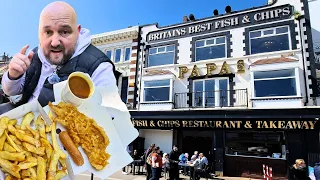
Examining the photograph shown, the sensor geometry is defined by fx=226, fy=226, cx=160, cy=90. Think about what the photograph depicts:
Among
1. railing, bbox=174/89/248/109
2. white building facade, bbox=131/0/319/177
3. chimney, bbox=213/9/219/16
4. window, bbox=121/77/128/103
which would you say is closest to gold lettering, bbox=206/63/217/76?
white building facade, bbox=131/0/319/177

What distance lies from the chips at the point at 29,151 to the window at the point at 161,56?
46.1 ft

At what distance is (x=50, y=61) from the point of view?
9.60ft

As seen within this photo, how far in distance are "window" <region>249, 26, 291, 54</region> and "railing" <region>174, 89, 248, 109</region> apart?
9.21ft

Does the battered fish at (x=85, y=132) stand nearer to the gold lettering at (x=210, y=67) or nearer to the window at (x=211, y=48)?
the gold lettering at (x=210, y=67)

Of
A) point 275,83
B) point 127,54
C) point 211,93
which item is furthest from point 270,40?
point 127,54

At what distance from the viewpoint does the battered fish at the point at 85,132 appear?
96.0 inches

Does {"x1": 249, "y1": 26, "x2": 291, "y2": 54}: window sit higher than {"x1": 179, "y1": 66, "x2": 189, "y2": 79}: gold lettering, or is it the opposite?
{"x1": 249, "y1": 26, "x2": 291, "y2": 54}: window

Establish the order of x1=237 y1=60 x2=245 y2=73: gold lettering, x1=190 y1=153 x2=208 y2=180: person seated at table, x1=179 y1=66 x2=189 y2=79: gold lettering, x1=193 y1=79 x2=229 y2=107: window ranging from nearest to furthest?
x1=190 y1=153 x2=208 y2=180: person seated at table < x1=237 y1=60 x2=245 y2=73: gold lettering < x1=193 y1=79 x2=229 y2=107: window < x1=179 y1=66 x2=189 y2=79: gold lettering

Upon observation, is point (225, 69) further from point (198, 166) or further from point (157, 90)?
point (198, 166)

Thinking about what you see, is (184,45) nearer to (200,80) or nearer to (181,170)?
(200,80)

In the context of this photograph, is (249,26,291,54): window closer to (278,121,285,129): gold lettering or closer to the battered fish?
(278,121,285,129): gold lettering

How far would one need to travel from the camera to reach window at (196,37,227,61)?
14.6m

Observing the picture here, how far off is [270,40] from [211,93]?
4.65m

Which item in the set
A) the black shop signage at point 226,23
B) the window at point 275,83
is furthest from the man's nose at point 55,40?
the black shop signage at point 226,23
